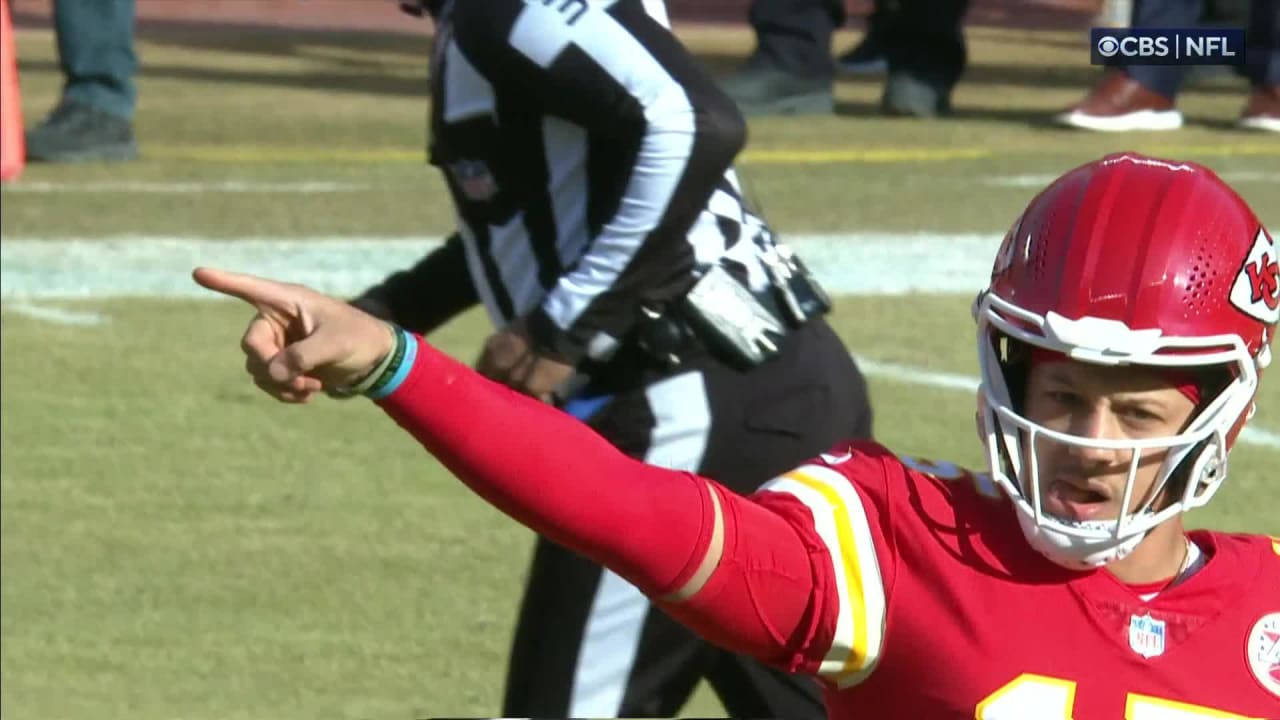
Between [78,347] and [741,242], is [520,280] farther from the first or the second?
[78,347]

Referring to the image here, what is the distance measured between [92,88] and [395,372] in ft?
28.7

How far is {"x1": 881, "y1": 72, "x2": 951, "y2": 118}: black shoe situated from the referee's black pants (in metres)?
9.15

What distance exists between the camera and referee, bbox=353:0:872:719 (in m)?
3.93

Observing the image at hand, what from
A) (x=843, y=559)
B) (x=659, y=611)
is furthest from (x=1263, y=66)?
(x=843, y=559)

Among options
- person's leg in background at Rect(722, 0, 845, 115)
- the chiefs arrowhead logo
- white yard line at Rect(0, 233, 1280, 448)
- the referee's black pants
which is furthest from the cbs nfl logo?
person's leg in background at Rect(722, 0, 845, 115)

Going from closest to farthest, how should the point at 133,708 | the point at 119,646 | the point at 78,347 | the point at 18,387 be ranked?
the point at 133,708, the point at 119,646, the point at 18,387, the point at 78,347

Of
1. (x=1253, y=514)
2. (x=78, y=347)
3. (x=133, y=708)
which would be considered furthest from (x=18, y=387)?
(x=1253, y=514)

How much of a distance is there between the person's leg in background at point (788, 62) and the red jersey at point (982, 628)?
32.7ft

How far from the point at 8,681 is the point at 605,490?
285 cm

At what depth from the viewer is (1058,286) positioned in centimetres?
282

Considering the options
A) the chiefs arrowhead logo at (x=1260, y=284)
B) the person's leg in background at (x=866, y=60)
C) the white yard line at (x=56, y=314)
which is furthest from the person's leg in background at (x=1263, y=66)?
the chiefs arrowhead logo at (x=1260, y=284)

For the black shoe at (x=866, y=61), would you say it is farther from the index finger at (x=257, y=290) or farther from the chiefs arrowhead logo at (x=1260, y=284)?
the index finger at (x=257, y=290)

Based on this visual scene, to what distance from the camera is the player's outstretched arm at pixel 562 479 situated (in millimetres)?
2590

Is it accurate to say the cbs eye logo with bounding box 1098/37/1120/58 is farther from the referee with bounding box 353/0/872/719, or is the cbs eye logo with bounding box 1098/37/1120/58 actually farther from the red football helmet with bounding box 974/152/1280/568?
the red football helmet with bounding box 974/152/1280/568
